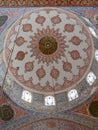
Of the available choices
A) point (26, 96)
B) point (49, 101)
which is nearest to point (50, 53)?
point (49, 101)

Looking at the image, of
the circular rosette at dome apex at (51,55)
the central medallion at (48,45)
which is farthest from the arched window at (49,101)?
the central medallion at (48,45)

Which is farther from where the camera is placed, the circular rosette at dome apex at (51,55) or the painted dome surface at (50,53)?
the painted dome surface at (50,53)

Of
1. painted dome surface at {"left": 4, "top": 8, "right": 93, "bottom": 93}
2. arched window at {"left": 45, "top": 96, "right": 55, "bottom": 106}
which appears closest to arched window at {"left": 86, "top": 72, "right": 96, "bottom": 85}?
painted dome surface at {"left": 4, "top": 8, "right": 93, "bottom": 93}

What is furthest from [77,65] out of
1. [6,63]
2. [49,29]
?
[6,63]

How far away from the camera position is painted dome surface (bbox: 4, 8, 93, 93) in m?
14.6

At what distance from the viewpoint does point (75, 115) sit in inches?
533

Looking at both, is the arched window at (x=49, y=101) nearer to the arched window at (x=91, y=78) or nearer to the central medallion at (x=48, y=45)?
the arched window at (x=91, y=78)

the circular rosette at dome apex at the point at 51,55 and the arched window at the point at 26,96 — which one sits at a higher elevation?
the circular rosette at dome apex at the point at 51,55

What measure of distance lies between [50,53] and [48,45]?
0.40m

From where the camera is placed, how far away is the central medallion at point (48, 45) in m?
15.2

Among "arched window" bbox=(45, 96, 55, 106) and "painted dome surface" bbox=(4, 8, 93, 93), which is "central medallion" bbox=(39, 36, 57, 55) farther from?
"arched window" bbox=(45, 96, 55, 106)

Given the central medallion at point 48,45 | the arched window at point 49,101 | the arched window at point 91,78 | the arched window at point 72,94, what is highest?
the central medallion at point 48,45

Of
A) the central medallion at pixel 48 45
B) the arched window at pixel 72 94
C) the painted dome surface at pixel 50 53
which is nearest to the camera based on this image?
the arched window at pixel 72 94

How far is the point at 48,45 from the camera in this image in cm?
1523
